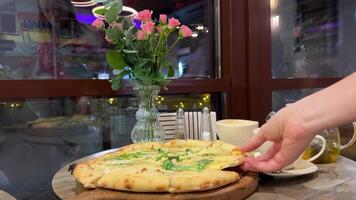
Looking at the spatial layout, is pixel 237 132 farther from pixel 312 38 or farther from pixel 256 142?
pixel 312 38

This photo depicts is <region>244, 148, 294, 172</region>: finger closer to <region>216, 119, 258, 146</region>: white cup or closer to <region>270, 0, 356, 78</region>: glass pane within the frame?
<region>216, 119, 258, 146</region>: white cup

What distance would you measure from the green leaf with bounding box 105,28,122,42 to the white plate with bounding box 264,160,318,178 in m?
0.69

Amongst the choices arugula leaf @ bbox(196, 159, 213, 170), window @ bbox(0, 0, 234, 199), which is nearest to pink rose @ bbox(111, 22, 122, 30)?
window @ bbox(0, 0, 234, 199)

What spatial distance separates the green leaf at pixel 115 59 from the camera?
120cm

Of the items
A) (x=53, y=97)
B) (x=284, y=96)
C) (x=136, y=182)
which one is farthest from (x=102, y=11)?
(x=284, y=96)

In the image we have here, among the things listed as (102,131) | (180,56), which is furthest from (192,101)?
(102,131)

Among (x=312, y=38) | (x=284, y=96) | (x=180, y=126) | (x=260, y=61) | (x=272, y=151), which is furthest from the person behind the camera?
(x=312, y=38)

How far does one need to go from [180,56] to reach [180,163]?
104 cm

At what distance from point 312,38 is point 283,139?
180cm

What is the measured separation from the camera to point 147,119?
122cm

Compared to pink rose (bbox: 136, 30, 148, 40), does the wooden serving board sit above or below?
below

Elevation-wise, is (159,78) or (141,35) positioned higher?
(141,35)

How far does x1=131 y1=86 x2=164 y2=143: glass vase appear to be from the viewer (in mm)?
1216

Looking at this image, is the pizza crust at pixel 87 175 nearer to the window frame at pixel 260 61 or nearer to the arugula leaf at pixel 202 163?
the arugula leaf at pixel 202 163
